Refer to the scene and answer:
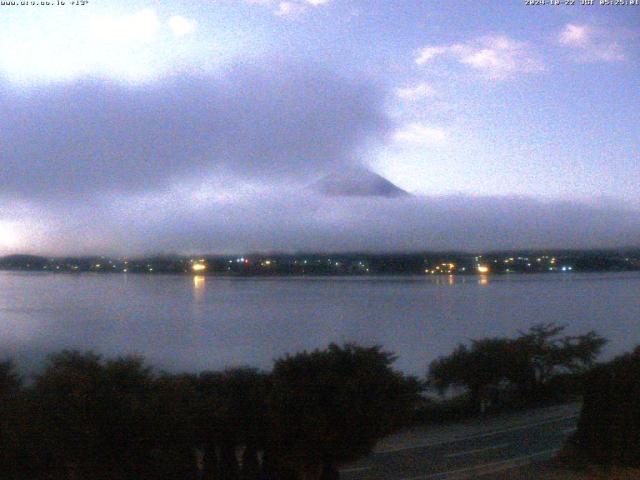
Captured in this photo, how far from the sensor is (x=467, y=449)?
601 inches

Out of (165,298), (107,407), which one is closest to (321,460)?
(107,407)

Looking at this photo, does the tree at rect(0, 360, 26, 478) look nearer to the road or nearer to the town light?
the road

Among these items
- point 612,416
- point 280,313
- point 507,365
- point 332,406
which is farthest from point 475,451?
point 280,313

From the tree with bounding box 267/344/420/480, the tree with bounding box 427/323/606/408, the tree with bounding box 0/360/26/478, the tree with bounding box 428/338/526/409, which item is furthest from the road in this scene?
the tree with bounding box 0/360/26/478

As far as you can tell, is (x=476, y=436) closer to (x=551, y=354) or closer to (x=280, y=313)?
(x=551, y=354)

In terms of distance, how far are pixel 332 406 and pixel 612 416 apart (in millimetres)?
5054

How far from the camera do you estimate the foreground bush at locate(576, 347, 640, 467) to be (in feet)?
40.8

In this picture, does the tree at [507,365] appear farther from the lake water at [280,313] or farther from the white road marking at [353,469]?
the white road marking at [353,469]

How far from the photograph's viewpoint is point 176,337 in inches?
1698

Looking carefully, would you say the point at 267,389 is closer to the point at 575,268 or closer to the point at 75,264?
the point at 75,264

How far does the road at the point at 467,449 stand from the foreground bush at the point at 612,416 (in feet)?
3.90

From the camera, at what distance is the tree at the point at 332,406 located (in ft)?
34.0

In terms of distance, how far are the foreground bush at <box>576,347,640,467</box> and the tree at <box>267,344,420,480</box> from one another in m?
3.78

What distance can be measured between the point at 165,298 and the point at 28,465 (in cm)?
4498
